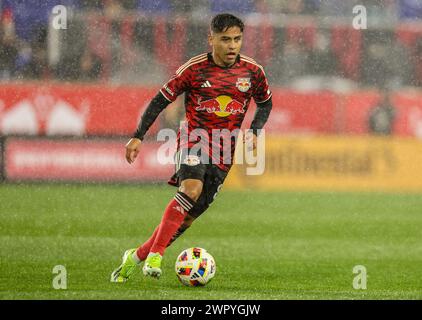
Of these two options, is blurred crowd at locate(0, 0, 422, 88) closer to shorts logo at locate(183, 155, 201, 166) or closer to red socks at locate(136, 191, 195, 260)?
shorts logo at locate(183, 155, 201, 166)

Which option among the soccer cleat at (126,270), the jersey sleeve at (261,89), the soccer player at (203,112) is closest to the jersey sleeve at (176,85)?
the soccer player at (203,112)

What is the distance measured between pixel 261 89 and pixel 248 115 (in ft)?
29.1

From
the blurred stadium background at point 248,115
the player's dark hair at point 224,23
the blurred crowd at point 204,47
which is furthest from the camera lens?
the blurred crowd at point 204,47

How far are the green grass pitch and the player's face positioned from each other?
1761mm

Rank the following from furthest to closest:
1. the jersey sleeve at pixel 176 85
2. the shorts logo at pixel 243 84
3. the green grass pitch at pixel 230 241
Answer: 1. the shorts logo at pixel 243 84
2. the jersey sleeve at pixel 176 85
3. the green grass pitch at pixel 230 241

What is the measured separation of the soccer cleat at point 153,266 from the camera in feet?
26.9

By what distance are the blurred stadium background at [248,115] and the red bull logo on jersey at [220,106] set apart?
15.9 feet

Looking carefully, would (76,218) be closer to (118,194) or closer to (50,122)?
(118,194)

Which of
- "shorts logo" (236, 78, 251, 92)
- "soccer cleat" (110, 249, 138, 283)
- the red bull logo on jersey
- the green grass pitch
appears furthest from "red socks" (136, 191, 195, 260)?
"shorts logo" (236, 78, 251, 92)

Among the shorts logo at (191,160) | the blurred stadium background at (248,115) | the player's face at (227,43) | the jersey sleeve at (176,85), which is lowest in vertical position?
the shorts logo at (191,160)

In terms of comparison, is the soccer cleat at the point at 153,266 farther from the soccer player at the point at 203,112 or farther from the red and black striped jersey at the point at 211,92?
the red and black striped jersey at the point at 211,92

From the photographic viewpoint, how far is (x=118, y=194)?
645 inches

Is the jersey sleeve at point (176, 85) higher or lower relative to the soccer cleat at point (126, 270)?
higher

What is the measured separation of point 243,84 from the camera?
8867 mm
